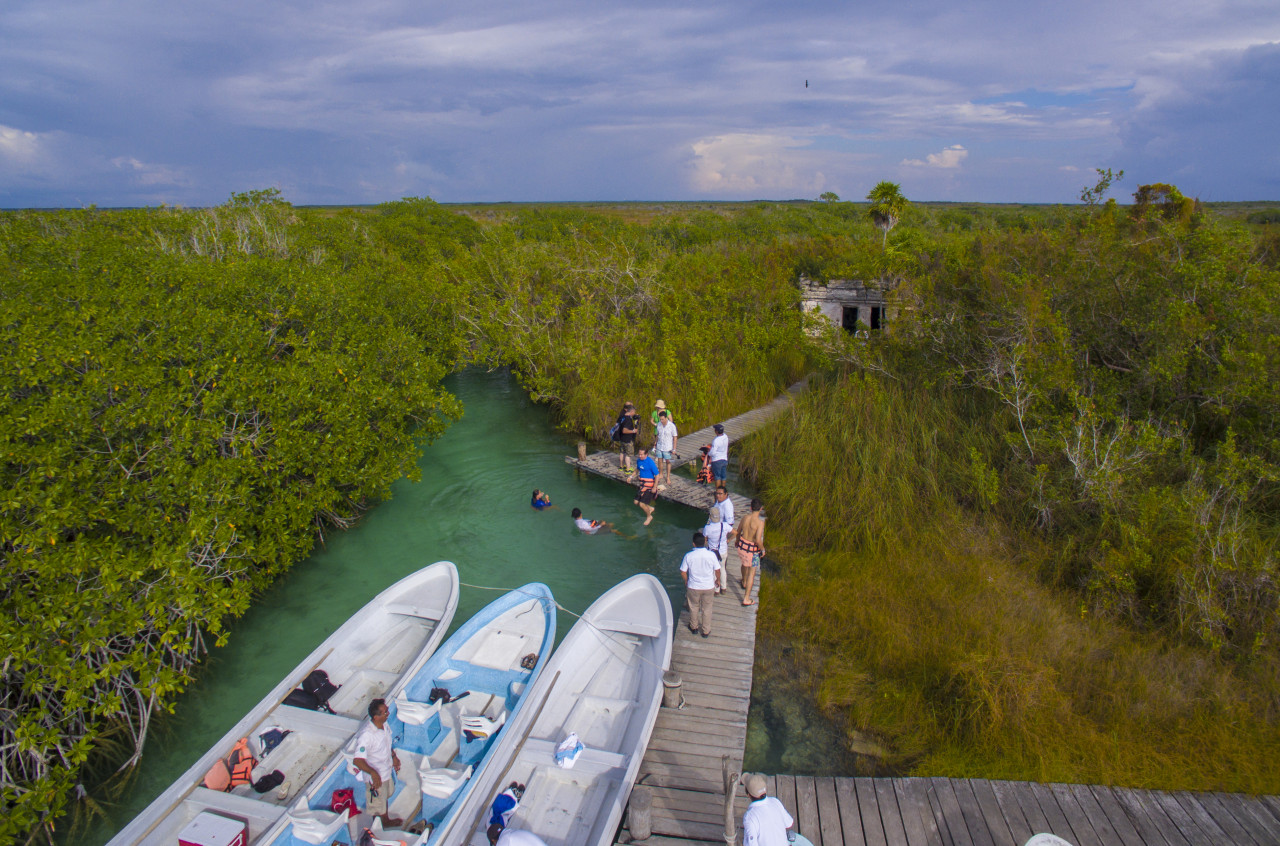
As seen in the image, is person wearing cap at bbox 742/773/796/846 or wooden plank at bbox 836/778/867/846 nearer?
person wearing cap at bbox 742/773/796/846

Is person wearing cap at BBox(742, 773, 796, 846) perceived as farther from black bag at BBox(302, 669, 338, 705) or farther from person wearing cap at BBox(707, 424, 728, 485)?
person wearing cap at BBox(707, 424, 728, 485)

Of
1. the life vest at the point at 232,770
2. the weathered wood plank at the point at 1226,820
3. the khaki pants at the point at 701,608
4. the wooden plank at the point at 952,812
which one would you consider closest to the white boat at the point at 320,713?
the life vest at the point at 232,770

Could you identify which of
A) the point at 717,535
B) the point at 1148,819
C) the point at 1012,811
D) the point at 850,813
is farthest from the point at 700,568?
the point at 1148,819

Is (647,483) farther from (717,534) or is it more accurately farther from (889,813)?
(889,813)

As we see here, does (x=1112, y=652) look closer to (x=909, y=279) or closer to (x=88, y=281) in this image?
(x=909, y=279)

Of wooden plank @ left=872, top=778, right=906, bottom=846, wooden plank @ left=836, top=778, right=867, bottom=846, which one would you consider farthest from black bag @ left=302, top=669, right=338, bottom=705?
wooden plank @ left=872, top=778, right=906, bottom=846
